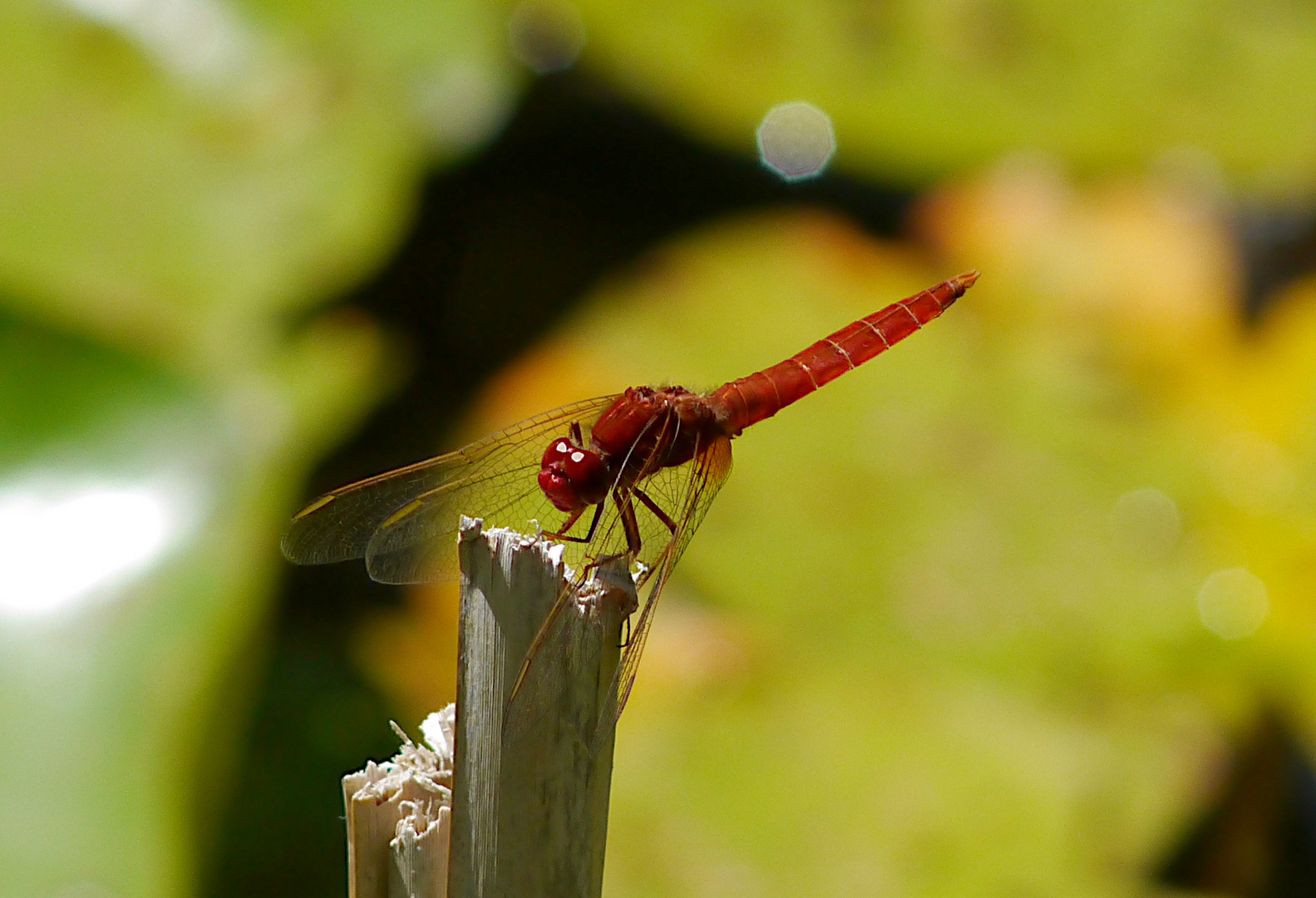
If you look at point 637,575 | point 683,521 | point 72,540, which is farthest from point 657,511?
point 72,540

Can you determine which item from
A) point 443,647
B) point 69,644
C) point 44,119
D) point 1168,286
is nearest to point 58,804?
point 69,644

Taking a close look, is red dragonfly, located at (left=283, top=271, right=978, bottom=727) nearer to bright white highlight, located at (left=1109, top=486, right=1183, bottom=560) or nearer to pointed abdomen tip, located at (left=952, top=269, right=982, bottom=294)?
pointed abdomen tip, located at (left=952, top=269, right=982, bottom=294)

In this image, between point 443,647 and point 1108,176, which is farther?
point 1108,176

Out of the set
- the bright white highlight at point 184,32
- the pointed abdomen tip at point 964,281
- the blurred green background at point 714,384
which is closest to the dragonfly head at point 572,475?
the pointed abdomen tip at point 964,281

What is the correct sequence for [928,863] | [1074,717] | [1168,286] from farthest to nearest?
[1168,286], [1074,717], [928,863]

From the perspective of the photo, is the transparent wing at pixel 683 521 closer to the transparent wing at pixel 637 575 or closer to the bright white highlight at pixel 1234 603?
the transparent wing at pixel 637 575

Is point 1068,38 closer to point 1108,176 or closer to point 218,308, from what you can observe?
point 1108,176
